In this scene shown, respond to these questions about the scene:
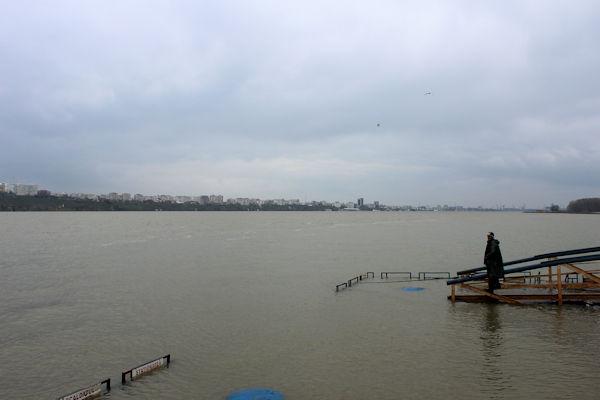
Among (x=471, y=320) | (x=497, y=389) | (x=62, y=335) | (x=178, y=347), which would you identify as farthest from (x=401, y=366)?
(x=62, y=335)

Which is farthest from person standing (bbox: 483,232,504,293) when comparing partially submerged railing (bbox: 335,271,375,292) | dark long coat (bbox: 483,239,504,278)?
partially submerged railing (bbox: 335,271,375,292)

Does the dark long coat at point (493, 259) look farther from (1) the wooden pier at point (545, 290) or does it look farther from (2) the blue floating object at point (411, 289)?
(2) the blue floating object at point (411, 289)

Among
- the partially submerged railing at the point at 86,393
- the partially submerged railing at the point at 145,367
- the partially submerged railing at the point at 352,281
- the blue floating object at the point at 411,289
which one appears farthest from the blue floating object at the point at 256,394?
the blue floating object at the point at 411,289

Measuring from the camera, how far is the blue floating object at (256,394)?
1326 cm

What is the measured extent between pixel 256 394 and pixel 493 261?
48.7 feet

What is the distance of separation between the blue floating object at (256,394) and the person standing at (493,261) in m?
14.0

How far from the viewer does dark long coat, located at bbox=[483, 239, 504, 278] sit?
22750mm

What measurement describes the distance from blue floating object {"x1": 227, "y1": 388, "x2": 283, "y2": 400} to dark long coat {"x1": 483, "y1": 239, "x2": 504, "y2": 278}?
553 inches

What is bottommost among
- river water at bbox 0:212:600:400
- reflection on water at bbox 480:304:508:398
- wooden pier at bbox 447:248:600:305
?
river water at bbox 0:212:600:400

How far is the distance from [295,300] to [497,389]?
1620 centimetres

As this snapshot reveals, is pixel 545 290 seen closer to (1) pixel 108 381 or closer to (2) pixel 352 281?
(2) pixel 352 281

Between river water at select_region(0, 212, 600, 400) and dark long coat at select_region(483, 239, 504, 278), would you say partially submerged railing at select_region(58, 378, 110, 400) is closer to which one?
river water at select_region(0, 212, 600, 400)

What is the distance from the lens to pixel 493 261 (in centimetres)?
2306

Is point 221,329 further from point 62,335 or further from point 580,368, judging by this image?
point 580,368
